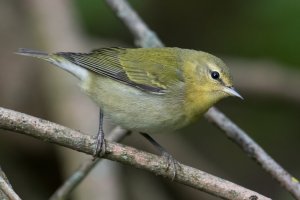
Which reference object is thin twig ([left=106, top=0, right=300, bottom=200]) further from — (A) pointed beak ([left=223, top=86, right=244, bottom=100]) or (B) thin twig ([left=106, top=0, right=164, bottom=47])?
(B) thin twig ([left=106, top=0, right=164, bottom=47])

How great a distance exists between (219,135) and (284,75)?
3.88 ft

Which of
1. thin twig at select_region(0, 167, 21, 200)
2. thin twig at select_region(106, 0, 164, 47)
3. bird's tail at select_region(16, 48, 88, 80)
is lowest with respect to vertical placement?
bird's tail at select_region(16, 48, 88, 80)

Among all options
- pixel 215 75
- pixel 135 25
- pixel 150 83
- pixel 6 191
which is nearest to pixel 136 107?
pixel 150 83

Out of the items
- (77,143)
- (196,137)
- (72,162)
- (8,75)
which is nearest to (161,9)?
(196,137)

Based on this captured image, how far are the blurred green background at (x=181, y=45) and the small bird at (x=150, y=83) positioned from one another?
685mm

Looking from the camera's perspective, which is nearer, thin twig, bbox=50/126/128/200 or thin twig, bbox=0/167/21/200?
thin twig, bbox=0/167/21/200

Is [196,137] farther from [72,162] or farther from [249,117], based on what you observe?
[72,162]

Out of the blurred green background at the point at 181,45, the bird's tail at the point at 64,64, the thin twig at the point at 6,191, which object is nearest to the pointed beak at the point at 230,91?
the bird's tail at the point at 64,64

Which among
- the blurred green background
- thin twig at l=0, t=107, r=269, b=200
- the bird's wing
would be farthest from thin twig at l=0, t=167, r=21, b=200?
the blurred green background

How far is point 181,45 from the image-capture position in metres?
7.12

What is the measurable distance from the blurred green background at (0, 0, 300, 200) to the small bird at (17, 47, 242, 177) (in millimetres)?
685

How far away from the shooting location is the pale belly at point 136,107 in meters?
4.11

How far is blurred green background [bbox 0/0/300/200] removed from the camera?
586cm

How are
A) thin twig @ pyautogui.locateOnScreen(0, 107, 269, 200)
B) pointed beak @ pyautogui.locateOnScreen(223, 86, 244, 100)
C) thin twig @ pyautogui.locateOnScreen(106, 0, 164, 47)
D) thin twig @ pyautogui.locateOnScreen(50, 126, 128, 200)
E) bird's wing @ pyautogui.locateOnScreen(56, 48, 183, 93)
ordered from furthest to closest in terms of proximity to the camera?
1. thin twig @ pyautogui.locateOnScreen(106, 0, 164, 47)
2. bird's wing @ pyautogui.locateOnScreen(56, 48, 183, 93)
3. pointed beak @ pyautogui.locateOnScreen(223, 86, 244, 100)
4. thin twig @ pyautogui.locateOnScreen(50, 126, 128, 200)
5. thin twig @ pyautogui.locateOnScreen(0, 107, 269, 200)
